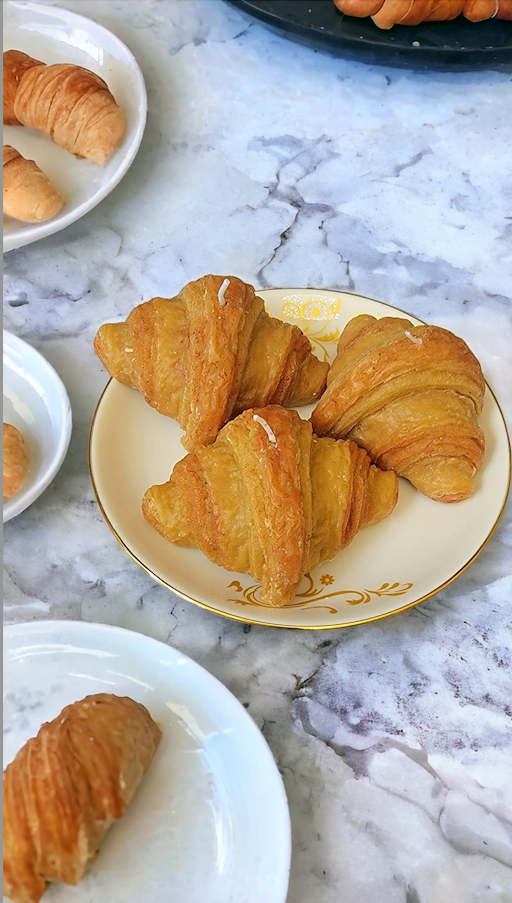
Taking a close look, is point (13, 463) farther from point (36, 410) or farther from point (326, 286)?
point (326, 286)

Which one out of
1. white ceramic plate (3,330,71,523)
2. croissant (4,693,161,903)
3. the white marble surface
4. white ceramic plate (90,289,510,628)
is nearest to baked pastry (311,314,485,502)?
white ceramic plate (90,289,510,628)

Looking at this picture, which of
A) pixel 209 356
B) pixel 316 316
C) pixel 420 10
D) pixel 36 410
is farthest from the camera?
pixel 420 10

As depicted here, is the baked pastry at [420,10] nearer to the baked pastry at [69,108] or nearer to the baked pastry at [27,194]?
the baked pastry at [69,108]

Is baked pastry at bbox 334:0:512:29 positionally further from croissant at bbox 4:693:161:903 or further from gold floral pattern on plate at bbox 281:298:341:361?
croissant at bbox 4:693:161:903

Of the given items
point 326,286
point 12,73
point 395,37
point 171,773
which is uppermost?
point 395,37

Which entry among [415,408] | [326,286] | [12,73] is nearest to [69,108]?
[12,73]
